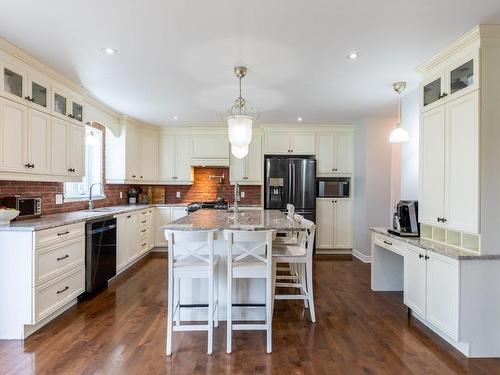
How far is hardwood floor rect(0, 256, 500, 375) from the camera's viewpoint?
7.15 ft

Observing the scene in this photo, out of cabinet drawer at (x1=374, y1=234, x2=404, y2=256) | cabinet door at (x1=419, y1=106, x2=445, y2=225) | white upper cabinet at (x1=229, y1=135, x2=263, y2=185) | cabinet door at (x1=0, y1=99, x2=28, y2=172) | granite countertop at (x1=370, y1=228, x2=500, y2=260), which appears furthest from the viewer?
white upper cabinet at (x1=229, y1=135, x2=263, y2=185)

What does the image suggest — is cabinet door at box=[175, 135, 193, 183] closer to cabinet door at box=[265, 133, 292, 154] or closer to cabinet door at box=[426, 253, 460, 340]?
cabinet door at box=[265, 133, 292, 154]

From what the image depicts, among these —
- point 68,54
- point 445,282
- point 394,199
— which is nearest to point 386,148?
point 394,199

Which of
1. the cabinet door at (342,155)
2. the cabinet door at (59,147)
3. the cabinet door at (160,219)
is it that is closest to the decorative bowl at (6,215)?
the cabinet door at (59,147)

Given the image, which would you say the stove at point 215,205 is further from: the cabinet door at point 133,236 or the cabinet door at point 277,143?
the cabinet door at point 277,143

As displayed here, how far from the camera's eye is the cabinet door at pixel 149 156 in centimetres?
589

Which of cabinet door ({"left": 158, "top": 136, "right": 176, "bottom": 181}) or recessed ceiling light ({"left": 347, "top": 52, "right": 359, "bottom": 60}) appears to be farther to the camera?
cabinet door ({"left": 158, "top": 136, "right": 176, "bottom": 181})

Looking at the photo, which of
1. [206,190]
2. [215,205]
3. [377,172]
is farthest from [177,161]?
[377,172]

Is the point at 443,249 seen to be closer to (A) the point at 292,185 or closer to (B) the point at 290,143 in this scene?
(A) the point at 292,185

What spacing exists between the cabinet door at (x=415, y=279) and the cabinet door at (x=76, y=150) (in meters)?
3.74

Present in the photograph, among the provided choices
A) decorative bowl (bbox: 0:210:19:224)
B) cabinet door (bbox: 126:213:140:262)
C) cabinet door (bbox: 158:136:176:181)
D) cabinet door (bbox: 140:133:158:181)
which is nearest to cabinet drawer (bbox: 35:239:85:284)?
decorative bowl (bbox: 0:210:19:224)

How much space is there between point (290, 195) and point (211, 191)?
1701 millimetres

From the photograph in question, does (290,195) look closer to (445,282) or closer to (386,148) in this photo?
(386,148)

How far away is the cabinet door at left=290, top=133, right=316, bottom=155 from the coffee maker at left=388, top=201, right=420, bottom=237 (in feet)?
8.62
